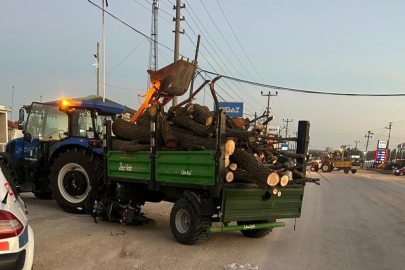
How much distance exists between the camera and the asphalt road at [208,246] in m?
4.62

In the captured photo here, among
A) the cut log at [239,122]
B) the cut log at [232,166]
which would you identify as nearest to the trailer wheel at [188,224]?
the cut log at [232,166]

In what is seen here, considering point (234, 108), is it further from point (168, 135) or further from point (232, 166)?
point (232, 166)

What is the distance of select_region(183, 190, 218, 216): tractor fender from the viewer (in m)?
5.18

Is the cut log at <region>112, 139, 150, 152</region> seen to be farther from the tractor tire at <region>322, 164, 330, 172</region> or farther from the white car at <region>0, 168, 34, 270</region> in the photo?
the tractor tire at <region>322, 164, 330, 172</region>

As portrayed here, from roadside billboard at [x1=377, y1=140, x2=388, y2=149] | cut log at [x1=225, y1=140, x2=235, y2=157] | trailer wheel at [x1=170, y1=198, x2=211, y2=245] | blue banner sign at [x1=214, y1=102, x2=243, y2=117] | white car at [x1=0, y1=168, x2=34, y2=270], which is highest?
blue banner sign at [x1=214, y1=102, x2=243, y2=117]

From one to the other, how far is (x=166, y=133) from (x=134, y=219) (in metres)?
1.86

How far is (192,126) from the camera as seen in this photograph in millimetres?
5824

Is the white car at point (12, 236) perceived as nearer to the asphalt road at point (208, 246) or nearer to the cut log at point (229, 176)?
the asphalt road at point (208, 246)

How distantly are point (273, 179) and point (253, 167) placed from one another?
359mm

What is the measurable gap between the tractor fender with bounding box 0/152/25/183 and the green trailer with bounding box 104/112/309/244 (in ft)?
10.7

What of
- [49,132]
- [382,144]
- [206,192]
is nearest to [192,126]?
[206,192]

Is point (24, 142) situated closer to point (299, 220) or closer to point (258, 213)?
point (258, 213)

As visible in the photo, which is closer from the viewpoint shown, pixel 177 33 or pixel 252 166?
pixel 252 166

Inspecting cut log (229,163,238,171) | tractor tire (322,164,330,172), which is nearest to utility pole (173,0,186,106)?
cut log (229,163,238,171)
